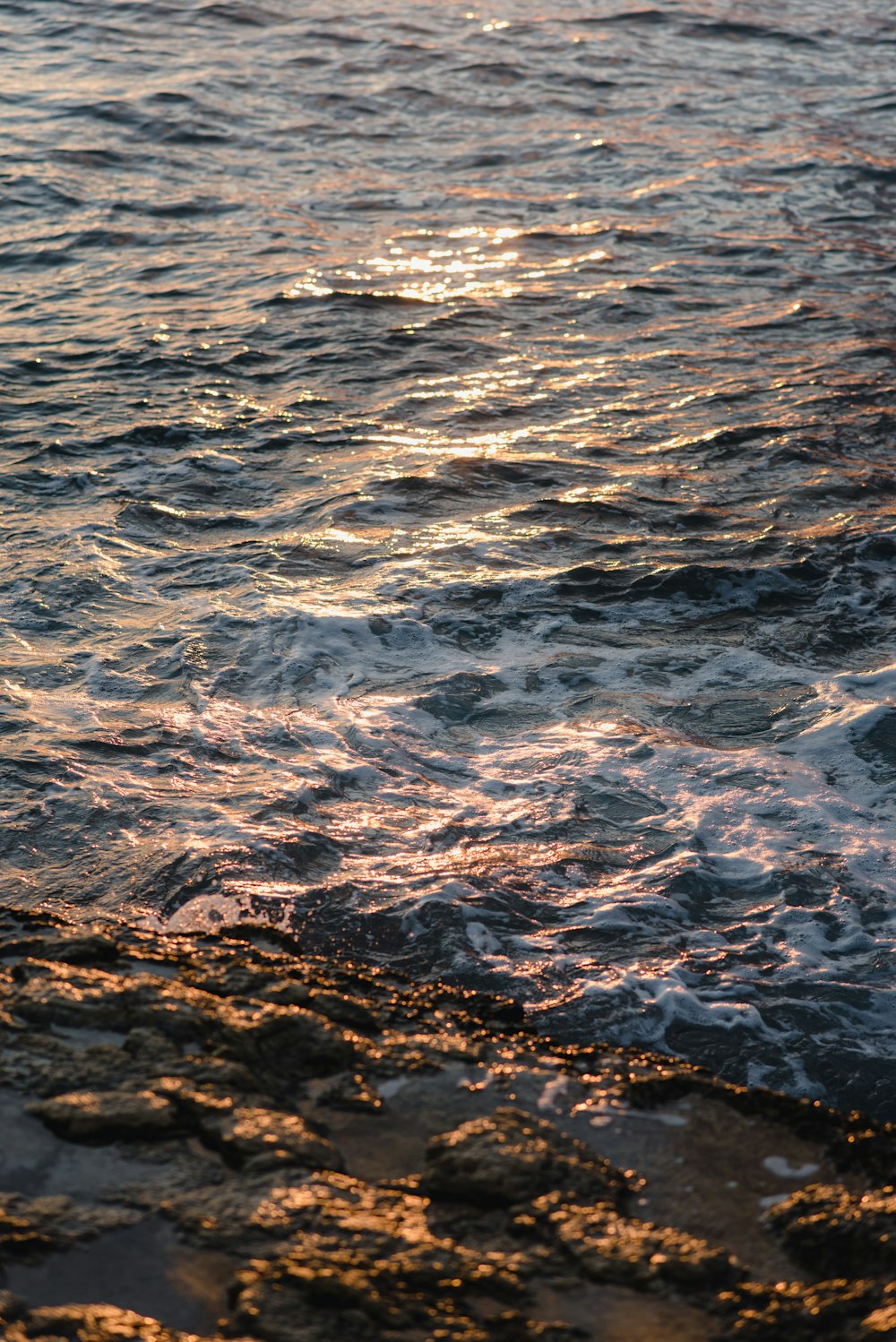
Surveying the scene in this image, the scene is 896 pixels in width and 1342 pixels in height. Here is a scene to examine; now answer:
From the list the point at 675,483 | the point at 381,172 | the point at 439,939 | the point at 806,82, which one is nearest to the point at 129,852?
the point at 439,939

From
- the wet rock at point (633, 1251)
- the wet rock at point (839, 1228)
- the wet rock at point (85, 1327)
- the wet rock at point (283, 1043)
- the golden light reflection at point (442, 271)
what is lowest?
the wet rock at point (839, 1228)

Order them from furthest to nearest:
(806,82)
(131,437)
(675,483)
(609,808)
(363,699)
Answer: (806,82) < (131,437) < (675,483) < (363,699) < (609,808)

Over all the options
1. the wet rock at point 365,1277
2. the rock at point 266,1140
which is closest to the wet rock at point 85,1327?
the wet rock at point 365,1277

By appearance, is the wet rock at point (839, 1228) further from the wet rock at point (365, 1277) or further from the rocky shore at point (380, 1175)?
the wet rock at point (365, 1277)

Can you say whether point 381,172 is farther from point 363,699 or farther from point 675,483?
point 363,699

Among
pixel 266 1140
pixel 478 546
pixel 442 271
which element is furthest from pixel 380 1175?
pixel 442 271

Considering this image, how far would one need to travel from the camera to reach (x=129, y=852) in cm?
434

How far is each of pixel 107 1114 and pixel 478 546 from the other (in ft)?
13.2

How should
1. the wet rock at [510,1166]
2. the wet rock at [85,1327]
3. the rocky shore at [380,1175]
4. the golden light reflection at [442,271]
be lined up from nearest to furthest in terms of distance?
the wet rock at [85,1327] < the rocky shore at [380,1175] < the wet rock at [510,1166] < the golden light reflection at [442,271]

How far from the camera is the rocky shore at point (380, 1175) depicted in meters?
2.52

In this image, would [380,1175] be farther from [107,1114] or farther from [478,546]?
[478,546]

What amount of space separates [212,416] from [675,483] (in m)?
2.93

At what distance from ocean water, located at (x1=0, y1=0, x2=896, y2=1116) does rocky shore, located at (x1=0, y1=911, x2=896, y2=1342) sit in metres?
0.40

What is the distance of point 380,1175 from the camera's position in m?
2.90
